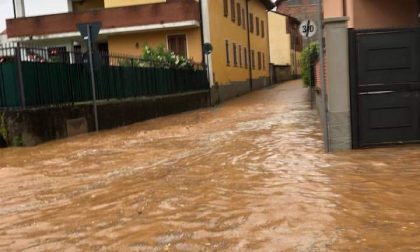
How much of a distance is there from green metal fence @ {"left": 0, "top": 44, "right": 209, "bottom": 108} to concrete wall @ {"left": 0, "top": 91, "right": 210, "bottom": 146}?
1.11 feet

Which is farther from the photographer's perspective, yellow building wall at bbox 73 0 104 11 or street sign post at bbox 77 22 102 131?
yellow building wall at bbox 73 0 104 11

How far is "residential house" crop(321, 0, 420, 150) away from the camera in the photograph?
29.5 feet

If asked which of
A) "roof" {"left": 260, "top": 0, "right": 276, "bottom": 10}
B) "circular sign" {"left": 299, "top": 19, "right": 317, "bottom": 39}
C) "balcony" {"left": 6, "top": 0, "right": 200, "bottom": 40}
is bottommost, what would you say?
"circular sign" {"left": 299, "top": 19, "right": 317, "bottom": 39}

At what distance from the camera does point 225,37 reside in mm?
33375

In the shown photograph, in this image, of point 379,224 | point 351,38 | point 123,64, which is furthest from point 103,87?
point 379,224

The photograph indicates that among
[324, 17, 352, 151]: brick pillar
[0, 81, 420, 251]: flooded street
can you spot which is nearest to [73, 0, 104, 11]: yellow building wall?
[0, 81, 420, 251]: flooded street

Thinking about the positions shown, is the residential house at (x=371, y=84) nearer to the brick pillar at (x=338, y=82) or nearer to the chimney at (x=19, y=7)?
the brick pillar at (x=338, y=82)

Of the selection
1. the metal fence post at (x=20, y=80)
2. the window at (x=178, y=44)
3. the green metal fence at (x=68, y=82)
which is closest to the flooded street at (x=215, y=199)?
the metal fence post at (x=20, y=80)

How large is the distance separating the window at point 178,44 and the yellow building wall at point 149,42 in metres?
0.20

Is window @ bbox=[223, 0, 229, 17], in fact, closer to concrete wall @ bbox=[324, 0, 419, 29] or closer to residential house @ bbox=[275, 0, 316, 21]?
concrete wall @ bbox=[324, 0, 419, 29]

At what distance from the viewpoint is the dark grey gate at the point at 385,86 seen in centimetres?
899

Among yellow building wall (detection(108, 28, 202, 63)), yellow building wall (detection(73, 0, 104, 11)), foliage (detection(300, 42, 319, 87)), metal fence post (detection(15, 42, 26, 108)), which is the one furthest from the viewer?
yellow building wall (detection(73, 0, 104, 11))

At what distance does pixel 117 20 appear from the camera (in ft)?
95.3

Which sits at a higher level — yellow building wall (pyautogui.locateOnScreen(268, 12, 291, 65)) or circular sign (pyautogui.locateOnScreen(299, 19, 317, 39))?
yellow building wall (pyautogui.locateOnScreen(268, 12, 291, 65))
